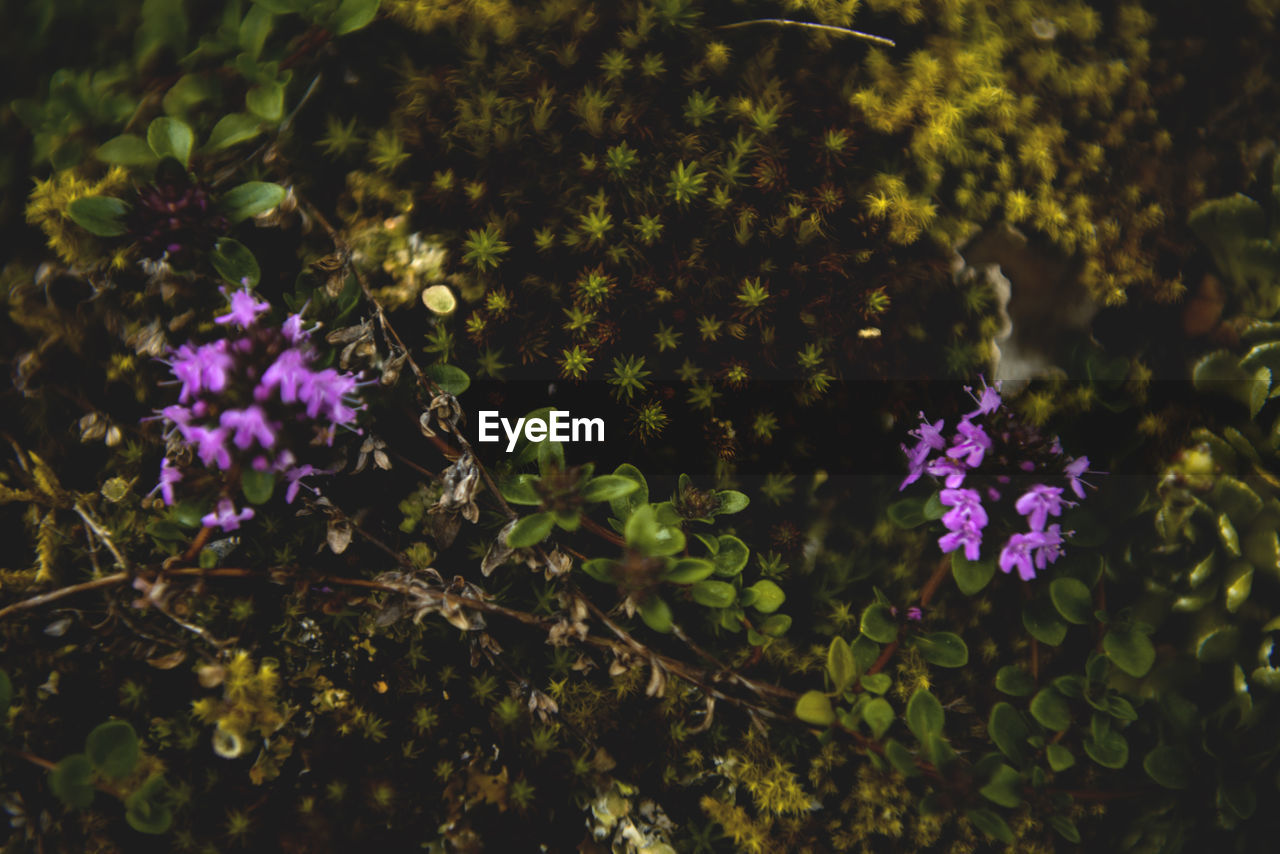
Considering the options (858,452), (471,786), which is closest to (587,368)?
(858,452)

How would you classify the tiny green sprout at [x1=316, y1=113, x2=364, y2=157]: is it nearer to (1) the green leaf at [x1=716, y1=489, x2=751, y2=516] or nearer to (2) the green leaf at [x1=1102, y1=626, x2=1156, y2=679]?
(1) the green leaf at [x1=716, y1=489, x2=751, y2=516]

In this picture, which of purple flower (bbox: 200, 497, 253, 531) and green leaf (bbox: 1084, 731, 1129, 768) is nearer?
purple flower (bbox: 200, 497, 253, 531)

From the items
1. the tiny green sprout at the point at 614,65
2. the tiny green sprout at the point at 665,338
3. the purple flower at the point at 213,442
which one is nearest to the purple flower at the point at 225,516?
the purple flower at the point at 213,442

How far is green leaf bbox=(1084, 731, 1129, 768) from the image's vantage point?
93.4 inches

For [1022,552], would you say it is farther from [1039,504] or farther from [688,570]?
[688,570]

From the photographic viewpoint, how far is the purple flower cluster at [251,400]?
6.51 feet

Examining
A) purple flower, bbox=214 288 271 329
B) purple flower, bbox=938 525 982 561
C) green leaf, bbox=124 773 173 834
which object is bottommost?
green leaf, bbox=124 773 173 834

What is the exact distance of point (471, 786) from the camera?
240 cm

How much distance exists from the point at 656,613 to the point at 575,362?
832 mm

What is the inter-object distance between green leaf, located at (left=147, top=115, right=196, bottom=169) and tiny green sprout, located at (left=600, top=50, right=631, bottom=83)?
4.31 ft

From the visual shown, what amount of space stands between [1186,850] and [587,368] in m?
2.54

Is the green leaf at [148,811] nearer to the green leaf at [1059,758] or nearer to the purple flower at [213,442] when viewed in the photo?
the purple flower at [213,442]

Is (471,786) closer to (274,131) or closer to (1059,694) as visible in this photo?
(1059,694)

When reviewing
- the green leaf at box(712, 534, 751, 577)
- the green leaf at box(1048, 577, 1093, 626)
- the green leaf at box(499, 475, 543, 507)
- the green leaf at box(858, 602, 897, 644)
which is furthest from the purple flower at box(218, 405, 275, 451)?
the green leaf at box(1048, 577, 1093, 626)
